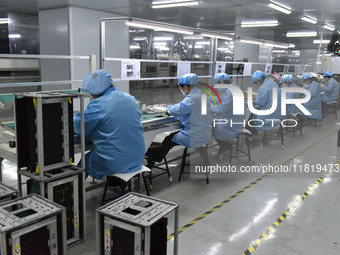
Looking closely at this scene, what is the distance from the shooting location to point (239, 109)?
4.38 meters

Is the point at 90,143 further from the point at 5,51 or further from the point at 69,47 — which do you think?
the point at 5,51

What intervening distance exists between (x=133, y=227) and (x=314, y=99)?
254 inches

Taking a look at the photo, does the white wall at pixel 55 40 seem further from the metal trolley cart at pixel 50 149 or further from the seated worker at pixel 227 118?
the metal trolley cart at pixel 50 149

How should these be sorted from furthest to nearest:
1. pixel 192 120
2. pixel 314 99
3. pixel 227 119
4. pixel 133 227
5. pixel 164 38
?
pixel 164 38
pixel 314 99
pixel 227 119
pixel 192 120
pixel 133 227

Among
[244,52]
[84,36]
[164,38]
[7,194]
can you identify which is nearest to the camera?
[7,194]

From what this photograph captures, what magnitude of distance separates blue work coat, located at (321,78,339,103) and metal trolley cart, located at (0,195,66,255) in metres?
7.70

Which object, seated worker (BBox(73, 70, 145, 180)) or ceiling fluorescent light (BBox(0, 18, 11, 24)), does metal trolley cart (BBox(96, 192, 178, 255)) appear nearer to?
seated worker (BBox(73, 70, 145, 180))

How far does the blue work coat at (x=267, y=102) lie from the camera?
5191 millimetres

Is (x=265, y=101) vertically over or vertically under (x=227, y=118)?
over

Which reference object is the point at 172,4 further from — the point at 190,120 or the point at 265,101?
the point at 190,120

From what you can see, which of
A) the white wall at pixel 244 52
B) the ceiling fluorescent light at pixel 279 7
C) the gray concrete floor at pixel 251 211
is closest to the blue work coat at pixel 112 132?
the gray concrete floor at pixel 251 211

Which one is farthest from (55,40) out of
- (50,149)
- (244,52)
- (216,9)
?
(244,52)

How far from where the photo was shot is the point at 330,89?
25.9 feet

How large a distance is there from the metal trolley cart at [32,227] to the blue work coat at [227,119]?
109 inches
